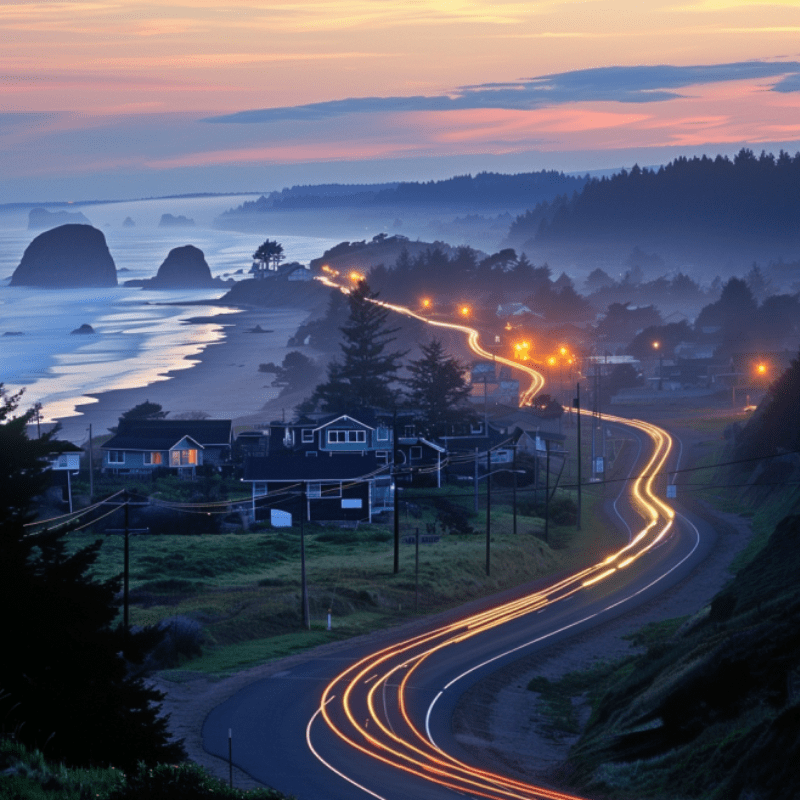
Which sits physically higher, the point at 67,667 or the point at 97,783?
the point at 67,667

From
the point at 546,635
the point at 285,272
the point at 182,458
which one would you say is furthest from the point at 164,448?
the point at 285,272

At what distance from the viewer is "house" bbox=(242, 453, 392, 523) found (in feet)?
156

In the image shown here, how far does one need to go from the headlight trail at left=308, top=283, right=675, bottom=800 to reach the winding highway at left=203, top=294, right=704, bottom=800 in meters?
0.02

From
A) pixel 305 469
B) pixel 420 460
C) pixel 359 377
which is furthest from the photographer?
pixel 359 377

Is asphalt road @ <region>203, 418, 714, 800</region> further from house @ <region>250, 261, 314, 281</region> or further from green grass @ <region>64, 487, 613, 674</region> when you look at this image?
house @ <region>250, 261, 314, 281</region>

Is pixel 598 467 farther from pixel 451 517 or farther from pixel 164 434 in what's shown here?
pixel 164 434

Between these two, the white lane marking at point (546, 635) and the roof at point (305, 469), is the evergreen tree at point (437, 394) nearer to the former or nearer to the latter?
the roof at point (305, 469)

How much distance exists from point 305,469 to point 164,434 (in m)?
9.65

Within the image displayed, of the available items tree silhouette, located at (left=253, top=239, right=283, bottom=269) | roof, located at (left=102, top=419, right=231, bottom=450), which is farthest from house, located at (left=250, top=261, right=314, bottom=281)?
roof, located at (left=102, top=419, right=231, bottom=450)

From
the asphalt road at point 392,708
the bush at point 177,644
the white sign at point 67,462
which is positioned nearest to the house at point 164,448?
the white sign at point 67,462

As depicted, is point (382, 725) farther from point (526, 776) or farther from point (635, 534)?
point (635, 534)

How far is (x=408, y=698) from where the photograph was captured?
80.6 ft

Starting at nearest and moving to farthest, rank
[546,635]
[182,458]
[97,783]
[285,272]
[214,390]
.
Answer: [97,783], [546,635], [182,458], [214,390], [285,272]

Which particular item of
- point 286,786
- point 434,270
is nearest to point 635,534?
point 286,786
